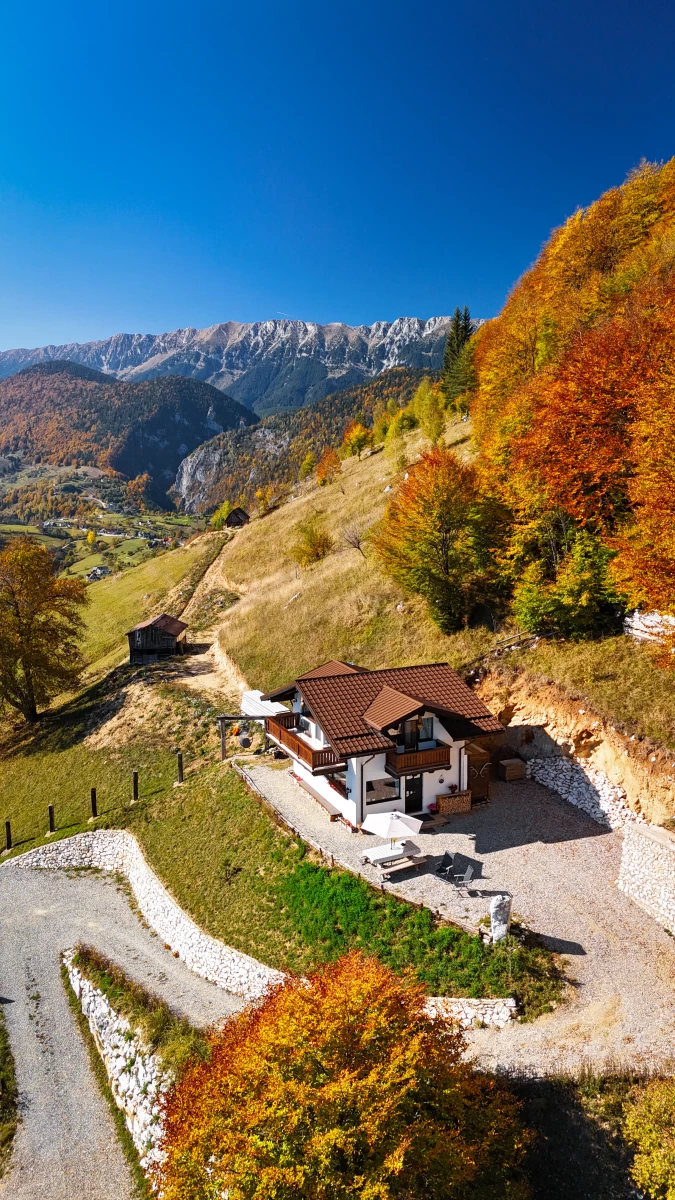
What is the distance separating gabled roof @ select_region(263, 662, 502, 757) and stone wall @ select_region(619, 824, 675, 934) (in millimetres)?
6647

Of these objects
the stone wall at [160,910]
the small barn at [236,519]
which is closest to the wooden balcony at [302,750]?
the stone wall at [160,910]

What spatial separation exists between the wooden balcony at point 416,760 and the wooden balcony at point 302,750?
248 centimetres

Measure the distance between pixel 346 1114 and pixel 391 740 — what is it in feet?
44.3

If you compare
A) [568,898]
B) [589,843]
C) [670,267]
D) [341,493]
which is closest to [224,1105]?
[568,898]

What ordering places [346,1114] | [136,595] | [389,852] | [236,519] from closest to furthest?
[346,1114]
[389,852]
[136,595]
[236,519]

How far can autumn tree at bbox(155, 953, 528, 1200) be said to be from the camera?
10.1 metres

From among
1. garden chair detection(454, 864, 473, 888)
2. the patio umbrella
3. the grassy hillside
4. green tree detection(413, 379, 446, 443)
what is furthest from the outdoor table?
green tree detection(413, 379, 446, 443)

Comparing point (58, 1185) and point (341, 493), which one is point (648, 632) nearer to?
point (58, 1185)

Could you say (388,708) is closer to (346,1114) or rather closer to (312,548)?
(346,1114)

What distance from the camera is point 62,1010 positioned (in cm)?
2247

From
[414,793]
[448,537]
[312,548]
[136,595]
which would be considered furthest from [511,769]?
[136,595]

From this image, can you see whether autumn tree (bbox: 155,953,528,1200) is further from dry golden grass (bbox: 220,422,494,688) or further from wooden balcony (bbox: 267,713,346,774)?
dry golden grass (bbox: 220,422,494,688)

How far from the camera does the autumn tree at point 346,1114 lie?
1008 centimetres

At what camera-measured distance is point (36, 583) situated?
4816cm
